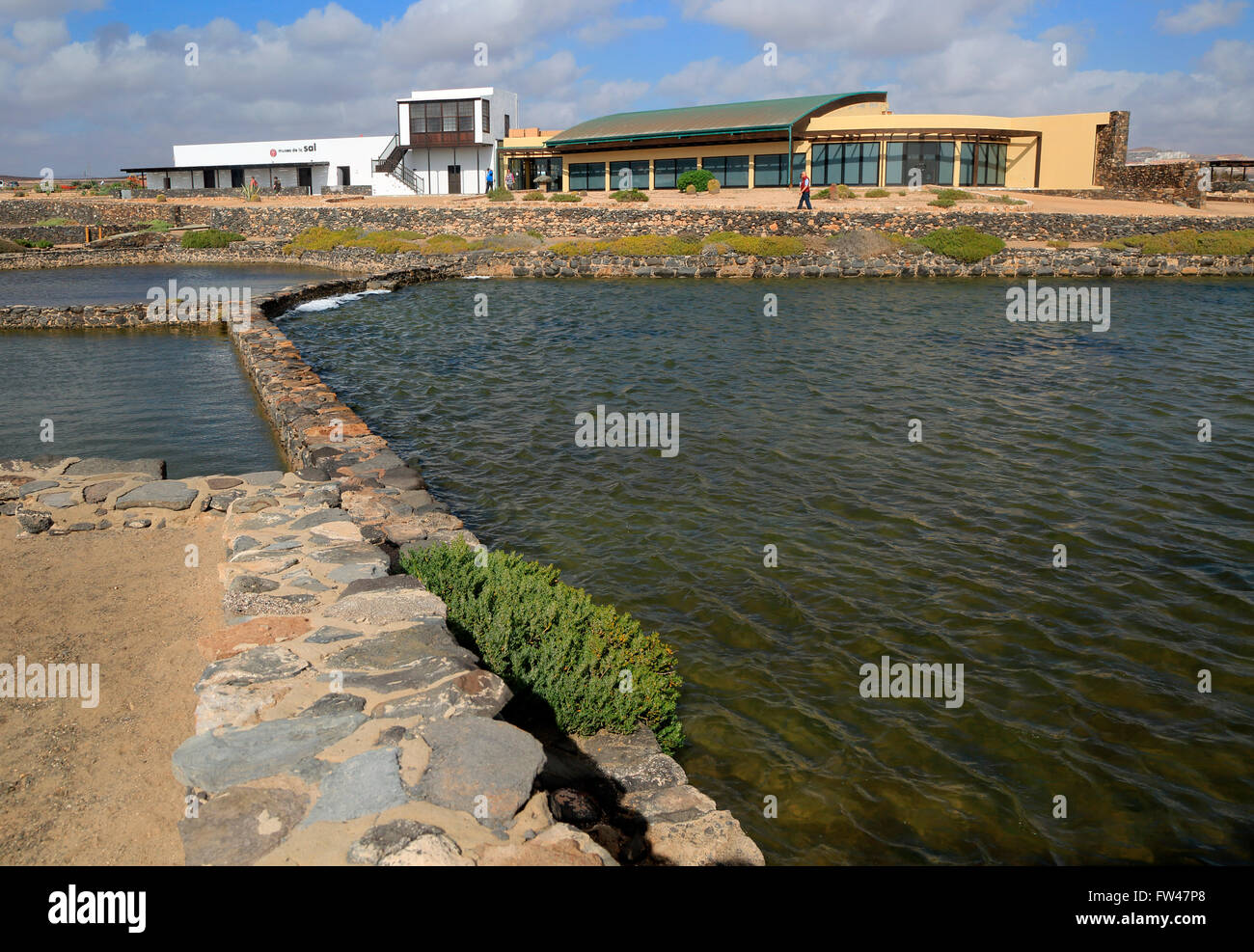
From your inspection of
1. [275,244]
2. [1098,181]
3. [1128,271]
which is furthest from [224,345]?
[1098,181]

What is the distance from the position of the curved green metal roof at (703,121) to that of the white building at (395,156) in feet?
25.1

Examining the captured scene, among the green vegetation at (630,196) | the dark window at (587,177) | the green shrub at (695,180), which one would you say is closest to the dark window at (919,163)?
the green shrub at (695,180)

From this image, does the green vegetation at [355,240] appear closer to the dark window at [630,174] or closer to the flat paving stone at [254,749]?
the dark window at [630,174]

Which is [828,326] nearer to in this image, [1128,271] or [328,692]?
[1128,271]

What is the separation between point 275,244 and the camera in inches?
1864

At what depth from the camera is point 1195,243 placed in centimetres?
3675

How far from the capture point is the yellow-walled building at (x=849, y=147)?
52375 millimetres

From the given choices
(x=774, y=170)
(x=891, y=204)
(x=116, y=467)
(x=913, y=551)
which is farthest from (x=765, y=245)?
(x=116, y=467)

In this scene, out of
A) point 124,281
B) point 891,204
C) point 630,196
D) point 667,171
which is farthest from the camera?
point 667,171

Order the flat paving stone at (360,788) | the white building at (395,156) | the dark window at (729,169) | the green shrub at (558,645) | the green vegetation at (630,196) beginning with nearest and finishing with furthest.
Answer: the flat paving stone at (360,788), the green shrub at (558,645), the green vegetation at (630,196), the dark window at (729,169), the white building at (395,156)

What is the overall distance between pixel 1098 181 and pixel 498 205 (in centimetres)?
3500

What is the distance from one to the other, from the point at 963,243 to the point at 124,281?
114 ft

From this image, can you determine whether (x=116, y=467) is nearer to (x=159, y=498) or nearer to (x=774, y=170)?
(x=159, y=498)
